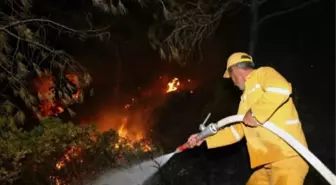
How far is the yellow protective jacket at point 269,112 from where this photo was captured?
342 centimetres

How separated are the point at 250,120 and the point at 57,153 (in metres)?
3.71

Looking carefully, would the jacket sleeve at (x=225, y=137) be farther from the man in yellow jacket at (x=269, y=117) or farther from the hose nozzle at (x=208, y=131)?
the man in yellow jacket at (x=269, y=117)

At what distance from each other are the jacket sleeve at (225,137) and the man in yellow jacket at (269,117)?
0.93ft

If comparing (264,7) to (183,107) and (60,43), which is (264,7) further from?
(60,43)

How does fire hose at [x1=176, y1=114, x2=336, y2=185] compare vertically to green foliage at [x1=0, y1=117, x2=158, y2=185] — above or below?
below

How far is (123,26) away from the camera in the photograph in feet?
42.9

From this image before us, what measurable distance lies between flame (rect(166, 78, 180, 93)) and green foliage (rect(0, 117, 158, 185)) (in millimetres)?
5357

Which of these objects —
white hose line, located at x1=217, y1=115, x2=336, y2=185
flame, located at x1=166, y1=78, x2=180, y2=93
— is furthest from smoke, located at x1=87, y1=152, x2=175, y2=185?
flame, located at x1=166, y1=78, x2=180, y2=93

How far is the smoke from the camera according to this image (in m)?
6.38

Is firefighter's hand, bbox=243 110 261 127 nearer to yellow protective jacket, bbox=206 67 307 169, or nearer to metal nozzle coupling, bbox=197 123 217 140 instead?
yellow protective jacket, bbox=206 67 307 169

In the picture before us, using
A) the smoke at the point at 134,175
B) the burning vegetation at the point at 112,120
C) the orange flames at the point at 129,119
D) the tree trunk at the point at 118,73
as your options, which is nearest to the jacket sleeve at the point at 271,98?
the burning vegetation at the point at 112,120

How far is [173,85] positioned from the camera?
1259 centimetres

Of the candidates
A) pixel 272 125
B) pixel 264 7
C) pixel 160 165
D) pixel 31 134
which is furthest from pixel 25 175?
pixel 264 7

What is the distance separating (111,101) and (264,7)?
26.0ft
